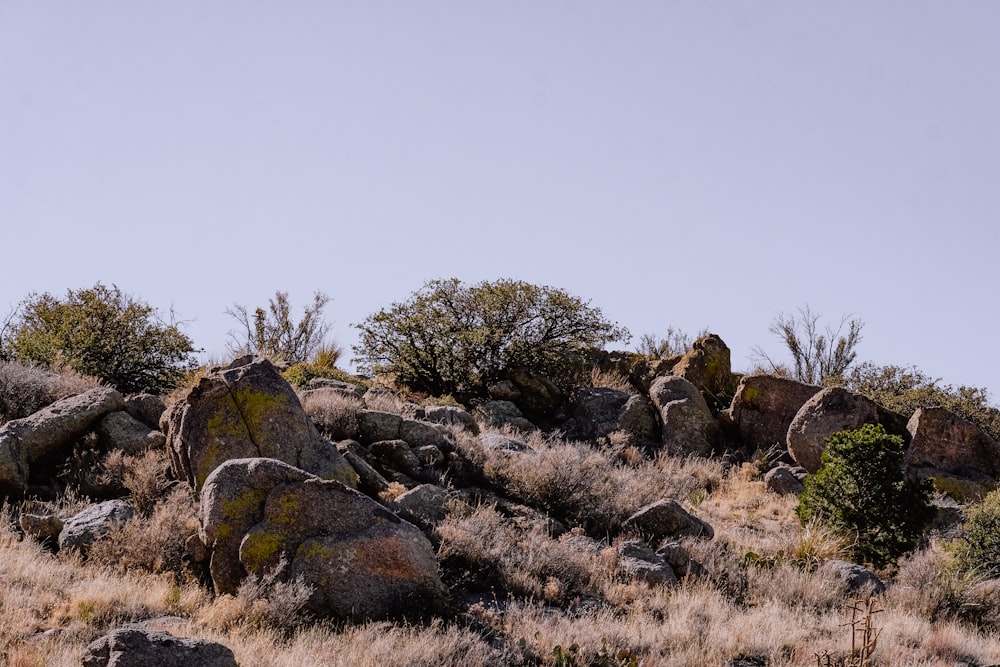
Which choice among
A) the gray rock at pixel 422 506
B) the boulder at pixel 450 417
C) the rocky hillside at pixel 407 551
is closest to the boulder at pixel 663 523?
the rocky hillside at pixel 407 551

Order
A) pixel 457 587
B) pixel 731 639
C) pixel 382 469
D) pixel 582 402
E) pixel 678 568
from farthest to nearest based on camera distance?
pixel 582 402
pixel 382 469
pixel 678 568
pixel 457 587
pixel 731 639

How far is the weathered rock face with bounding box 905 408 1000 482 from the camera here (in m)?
18.4

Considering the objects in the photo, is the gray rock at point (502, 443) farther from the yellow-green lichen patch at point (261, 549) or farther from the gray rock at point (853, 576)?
the yellow-green lichen patch at point (261, 549)

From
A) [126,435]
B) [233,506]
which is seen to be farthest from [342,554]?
[126,435]

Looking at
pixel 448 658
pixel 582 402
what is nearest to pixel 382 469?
pixel 448 658

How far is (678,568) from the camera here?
12.5 m

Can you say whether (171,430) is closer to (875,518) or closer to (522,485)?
(522,485)

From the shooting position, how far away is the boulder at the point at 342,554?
9.49m

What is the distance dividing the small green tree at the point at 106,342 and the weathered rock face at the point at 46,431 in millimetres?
4230

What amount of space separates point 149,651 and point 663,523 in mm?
8646

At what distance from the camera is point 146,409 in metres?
14.4

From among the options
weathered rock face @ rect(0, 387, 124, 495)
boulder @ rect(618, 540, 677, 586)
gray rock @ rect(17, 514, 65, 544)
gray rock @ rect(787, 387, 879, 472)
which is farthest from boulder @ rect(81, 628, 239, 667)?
gray rock @ rect(787, 387, 879, 472)

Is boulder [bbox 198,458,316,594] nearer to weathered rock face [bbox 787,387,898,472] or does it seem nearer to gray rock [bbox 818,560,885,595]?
gray rock [bbox 818,560,885,595]

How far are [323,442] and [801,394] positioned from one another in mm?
12699
